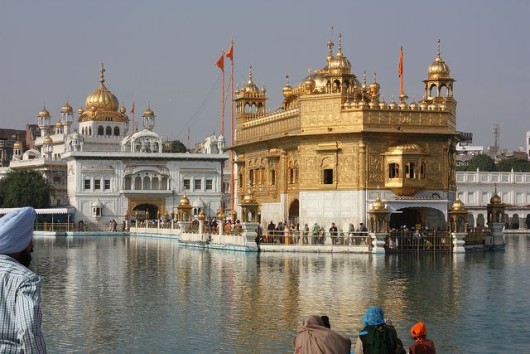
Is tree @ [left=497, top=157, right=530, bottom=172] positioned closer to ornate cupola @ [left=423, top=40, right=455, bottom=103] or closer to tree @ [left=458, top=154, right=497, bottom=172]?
tree @ [left=458, top=154, right=497, bottom=172]

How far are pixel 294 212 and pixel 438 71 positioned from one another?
27.9 feet

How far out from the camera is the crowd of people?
7129 millimetres

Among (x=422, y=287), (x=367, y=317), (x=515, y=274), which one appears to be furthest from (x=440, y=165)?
(x=367, y=317)

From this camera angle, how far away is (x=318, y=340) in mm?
7125

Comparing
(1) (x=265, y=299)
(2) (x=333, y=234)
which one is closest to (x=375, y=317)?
(1) (x=265, y=299)

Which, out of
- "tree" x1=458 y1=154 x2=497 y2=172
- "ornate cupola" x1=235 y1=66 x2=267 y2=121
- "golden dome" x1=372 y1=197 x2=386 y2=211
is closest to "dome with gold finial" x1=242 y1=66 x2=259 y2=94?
"ornate cupola" x1=235 y1=66 x2=267 y2=121

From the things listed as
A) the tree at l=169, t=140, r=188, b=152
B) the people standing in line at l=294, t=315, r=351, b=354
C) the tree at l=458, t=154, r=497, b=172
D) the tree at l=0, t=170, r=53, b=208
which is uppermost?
the tree at l=169, t=140, r=188, b=152

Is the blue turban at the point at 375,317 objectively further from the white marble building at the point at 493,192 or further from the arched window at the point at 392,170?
the white marble building at the point at 493,192

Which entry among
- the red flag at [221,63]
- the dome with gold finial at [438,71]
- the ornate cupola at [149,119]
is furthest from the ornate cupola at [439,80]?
the ornate cupola at [149,119]

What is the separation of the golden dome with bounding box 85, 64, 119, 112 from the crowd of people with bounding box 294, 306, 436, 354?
7413 cm

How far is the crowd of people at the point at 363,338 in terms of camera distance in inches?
281

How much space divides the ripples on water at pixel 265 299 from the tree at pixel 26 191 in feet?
114

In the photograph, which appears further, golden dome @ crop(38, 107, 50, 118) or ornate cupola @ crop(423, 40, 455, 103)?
golden dome @ crop(38, 107, 50, 118)

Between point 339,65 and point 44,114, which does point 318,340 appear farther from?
point 44,114
